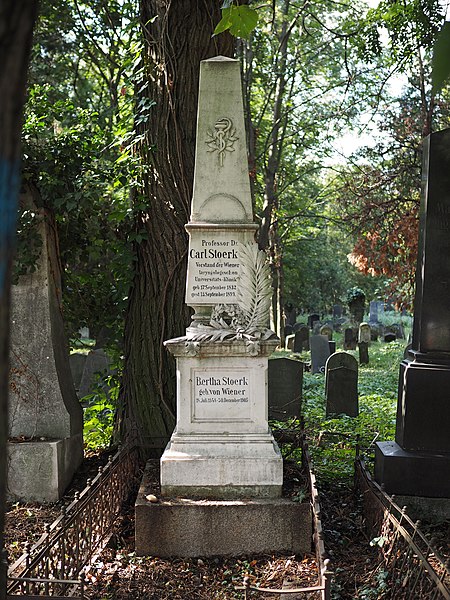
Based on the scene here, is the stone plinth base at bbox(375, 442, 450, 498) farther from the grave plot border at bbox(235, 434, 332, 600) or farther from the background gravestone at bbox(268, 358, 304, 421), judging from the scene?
the background gravestone at bbox(268, 358, 304, 421)

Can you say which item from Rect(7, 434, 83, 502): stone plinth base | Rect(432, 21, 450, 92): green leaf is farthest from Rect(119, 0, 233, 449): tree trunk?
Rect(432, 21, 450, 92): green leaf

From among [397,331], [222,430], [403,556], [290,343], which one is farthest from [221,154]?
[397,331]

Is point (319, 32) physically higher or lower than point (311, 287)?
higher

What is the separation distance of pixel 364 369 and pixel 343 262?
90.6 feet

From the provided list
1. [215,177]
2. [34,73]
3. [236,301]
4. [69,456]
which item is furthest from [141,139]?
[34,73]

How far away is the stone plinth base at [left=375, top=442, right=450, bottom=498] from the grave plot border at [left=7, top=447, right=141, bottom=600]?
7.77 feet

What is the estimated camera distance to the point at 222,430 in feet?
19.6

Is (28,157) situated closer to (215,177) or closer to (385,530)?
(215,177)

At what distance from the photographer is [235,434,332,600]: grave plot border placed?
353 centimetres

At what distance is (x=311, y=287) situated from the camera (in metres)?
48.3

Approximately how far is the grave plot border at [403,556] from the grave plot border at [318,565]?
46 cm

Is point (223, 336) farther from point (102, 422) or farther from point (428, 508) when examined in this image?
point (102, 422)

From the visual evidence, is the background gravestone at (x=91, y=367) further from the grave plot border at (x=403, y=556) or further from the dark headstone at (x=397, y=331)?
the dark headstone at (x=397, y=331)

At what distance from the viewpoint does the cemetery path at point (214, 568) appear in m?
4.71
